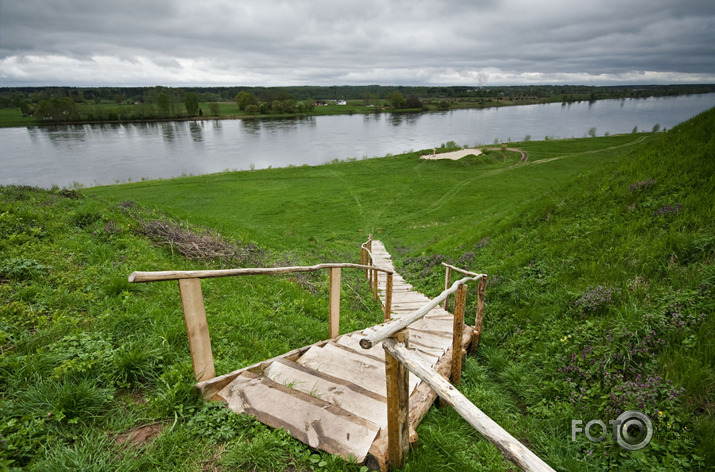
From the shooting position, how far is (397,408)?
2.66 meters

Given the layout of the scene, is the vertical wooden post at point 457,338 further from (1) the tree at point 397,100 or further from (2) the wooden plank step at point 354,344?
(1) the tree at point 397,100

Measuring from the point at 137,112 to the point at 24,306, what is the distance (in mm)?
129249

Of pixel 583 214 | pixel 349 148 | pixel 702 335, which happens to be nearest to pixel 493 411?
pixel 702 335

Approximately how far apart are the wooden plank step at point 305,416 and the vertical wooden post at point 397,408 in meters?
0.20

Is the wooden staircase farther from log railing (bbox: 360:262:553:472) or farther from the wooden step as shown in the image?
log railing (bbox: 360:262:553:472)

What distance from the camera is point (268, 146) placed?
64688 millimetres

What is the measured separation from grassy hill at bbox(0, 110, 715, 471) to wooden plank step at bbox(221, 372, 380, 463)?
0.36 ft

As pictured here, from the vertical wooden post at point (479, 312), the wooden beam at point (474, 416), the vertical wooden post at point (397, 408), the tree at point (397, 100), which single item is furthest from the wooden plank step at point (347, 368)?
the tree at point (397, 100)

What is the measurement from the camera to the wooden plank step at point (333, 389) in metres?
3.23

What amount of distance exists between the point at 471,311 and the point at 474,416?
6.27 m

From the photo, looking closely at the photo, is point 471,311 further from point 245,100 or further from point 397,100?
point 397,100

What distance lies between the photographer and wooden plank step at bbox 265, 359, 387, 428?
3.23 m

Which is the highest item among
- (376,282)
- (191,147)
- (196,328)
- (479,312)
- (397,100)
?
(397,100)

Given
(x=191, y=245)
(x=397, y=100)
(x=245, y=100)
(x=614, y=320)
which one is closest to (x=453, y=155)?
(x=191, y=245)
